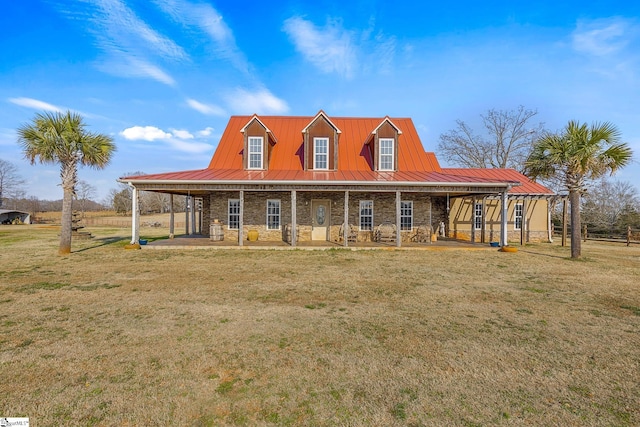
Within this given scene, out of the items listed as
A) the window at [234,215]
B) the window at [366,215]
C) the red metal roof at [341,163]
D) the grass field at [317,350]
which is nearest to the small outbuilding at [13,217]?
the red metal roof at [341,163]

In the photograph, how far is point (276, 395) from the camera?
333 centimetres

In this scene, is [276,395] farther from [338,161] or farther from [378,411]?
[338,161]

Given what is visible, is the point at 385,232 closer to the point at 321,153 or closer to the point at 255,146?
the point at 321,153

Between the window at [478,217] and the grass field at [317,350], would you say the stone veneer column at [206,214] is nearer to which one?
the grass field at [317,350]

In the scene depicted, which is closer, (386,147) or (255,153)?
(255,153)

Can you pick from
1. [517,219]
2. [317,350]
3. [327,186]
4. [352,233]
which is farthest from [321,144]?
[317,350]

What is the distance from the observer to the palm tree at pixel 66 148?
41.9ft

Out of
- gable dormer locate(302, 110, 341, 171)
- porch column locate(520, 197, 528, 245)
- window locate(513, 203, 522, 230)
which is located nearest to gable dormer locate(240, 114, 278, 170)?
Result: gable dormer locate(302, 110, 341, 171)

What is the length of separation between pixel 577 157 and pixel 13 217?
187 feet

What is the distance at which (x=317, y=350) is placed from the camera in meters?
4.39

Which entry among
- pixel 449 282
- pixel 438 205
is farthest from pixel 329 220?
pixel 449 282

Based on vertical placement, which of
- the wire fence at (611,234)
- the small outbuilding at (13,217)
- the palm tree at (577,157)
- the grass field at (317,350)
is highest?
the palm tree at (577,157)

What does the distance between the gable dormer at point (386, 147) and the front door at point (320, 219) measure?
141 inches

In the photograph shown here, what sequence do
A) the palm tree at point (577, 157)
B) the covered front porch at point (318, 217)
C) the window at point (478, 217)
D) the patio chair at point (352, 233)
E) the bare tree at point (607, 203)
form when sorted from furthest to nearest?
the bare tree at point (607, 203) < the window at point (478, 217) < the covered front porch at point (318, 217) < the patio chair at point (352, 233) < the palm tree at point (577, 157)
